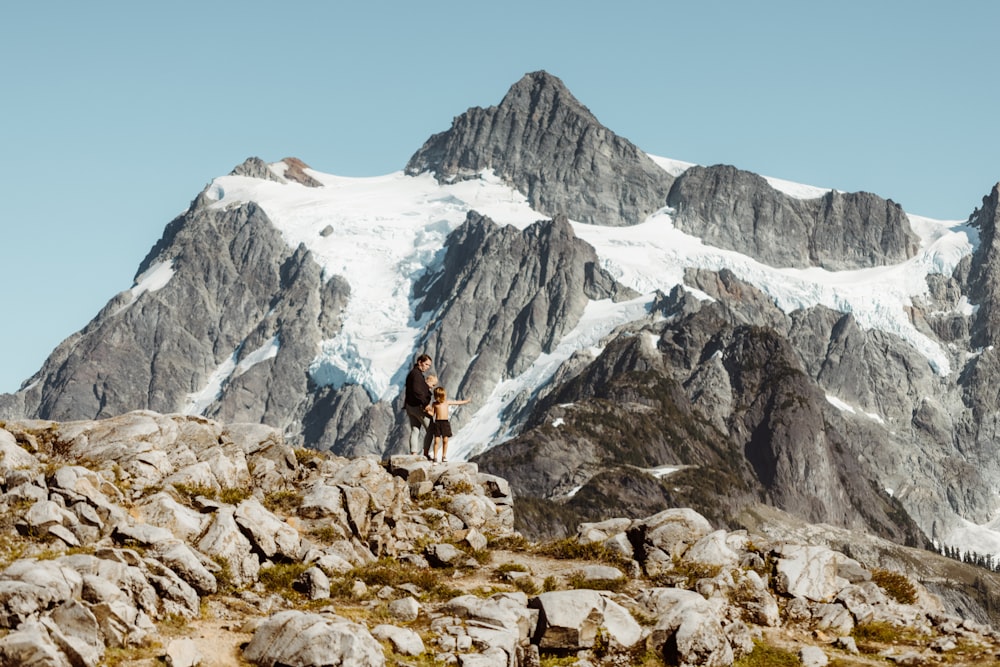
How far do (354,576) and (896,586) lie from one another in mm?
18278

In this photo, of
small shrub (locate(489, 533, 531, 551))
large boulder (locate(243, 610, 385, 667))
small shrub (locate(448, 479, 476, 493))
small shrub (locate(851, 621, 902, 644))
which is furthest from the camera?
small shrub (locate(448, 479, 476, 493))

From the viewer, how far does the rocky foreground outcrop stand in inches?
1189

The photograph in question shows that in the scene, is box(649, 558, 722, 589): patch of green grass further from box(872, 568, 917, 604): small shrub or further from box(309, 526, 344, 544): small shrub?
box(309, 526, 344, 544): small shrub

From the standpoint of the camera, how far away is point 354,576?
3838 cm

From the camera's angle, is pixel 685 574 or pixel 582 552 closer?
pixel 685 574

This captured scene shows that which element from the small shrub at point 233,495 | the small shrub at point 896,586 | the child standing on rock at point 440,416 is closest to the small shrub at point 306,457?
the child standing on rock at point 440,416

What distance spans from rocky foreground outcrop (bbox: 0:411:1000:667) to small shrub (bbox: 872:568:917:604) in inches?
3.9

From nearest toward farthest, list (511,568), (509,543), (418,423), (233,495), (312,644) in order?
1. (312,644)
2. (511,568)
3. (233,495)
4. (509,543)
5. (418,423)

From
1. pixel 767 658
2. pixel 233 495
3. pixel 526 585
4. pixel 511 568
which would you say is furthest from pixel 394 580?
pixel 767 658

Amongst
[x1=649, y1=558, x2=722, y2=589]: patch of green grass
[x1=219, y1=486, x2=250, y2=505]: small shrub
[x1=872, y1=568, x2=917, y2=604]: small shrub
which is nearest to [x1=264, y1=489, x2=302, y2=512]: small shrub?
[x1=219, y1=486, x2=250, y2=505]: small shrub

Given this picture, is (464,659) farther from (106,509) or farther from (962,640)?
(962,640)

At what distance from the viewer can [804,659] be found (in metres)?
35.2

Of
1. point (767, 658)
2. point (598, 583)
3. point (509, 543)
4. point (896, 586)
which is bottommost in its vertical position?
point (767, 658)

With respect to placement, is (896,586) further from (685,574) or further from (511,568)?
(511,568)
